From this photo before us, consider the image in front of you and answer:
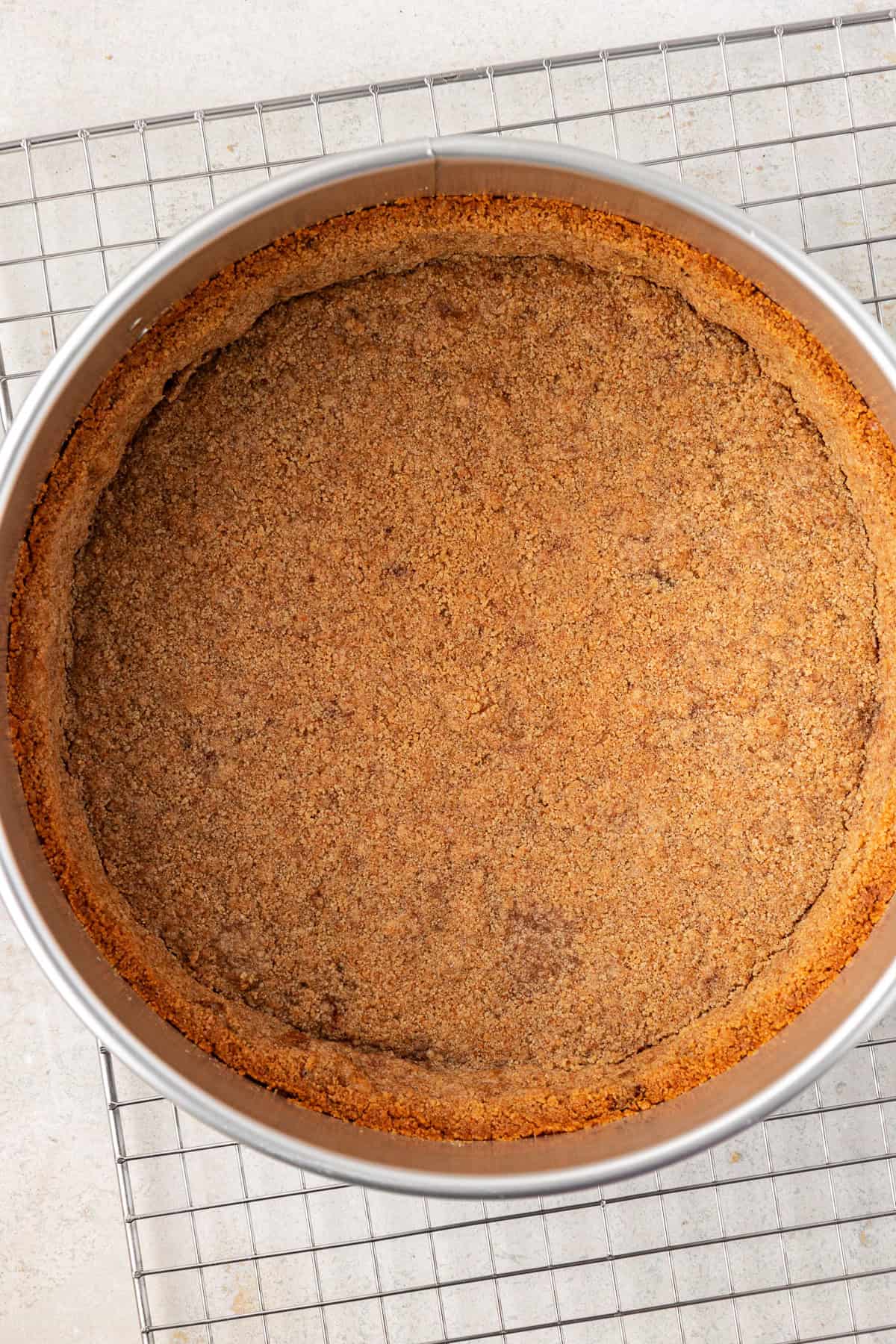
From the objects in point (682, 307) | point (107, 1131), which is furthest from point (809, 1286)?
point (682, 307)

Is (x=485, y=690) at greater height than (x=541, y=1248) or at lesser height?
greater

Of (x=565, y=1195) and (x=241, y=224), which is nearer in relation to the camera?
(x=241, y=224)

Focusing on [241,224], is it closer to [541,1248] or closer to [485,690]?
[485,690]

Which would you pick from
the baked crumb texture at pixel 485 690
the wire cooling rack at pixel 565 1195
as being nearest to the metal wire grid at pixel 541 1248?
the wire cooling rack at pixel 565 1195

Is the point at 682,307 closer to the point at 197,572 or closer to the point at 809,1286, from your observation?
the point at 197,572

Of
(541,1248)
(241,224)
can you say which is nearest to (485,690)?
(241,224)

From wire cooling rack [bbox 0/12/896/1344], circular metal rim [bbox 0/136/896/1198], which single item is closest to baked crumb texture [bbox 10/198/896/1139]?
circular metal rim [bbox 0/136/896/1198]

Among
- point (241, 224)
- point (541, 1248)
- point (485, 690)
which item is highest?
point (241, 224)
